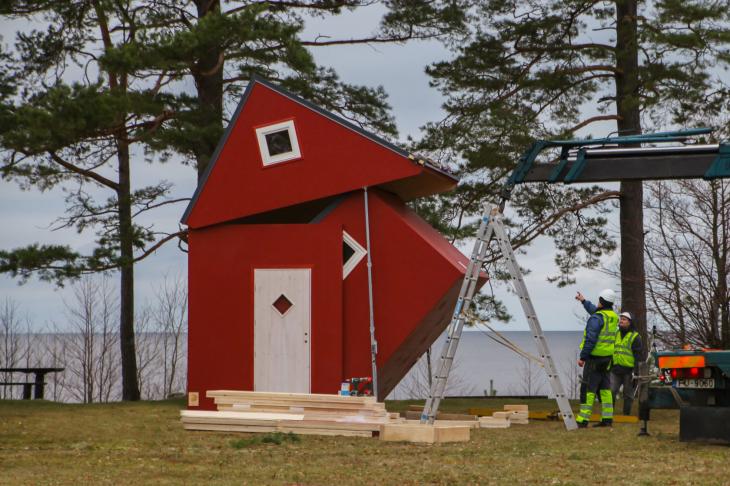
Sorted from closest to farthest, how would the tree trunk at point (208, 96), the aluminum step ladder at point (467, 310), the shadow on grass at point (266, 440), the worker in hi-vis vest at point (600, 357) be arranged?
the shadow on grass at point (266, 440)
the aluminum step ladder at point (467, 310)
the worker in hi-vis vest at point (600, 357)
the tree trunk at point (208, 96)

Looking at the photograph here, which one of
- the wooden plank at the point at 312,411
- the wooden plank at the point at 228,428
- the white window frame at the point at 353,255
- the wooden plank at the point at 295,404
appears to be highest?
the white window frame at the point at 353,255

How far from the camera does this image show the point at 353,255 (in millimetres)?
16188

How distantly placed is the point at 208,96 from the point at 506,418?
980cm

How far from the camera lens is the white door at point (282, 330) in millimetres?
15844

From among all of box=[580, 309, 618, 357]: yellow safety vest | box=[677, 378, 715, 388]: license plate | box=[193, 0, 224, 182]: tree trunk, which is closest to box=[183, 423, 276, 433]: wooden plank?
box=[580, 309, 618, 357]: yellow safety vest

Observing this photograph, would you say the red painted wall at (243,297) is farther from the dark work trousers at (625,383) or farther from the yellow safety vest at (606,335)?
the dark work trousers at (625,383)

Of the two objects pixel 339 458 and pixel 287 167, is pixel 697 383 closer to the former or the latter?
pixel 339 458

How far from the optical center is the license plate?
11.8 m

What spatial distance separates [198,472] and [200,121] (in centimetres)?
1219

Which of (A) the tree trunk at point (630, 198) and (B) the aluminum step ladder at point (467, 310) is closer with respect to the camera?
(B) the aluminum step ladder at point (467, 310)

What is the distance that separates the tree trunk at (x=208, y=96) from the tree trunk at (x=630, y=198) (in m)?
7.74

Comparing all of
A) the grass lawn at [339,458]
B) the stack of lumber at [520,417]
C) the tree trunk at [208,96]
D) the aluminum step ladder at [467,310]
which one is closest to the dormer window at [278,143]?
the aluminum step ladder at [467,310]

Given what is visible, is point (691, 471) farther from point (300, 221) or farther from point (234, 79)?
point (234, 79)

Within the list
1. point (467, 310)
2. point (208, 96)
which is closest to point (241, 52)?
point (208, 96)
